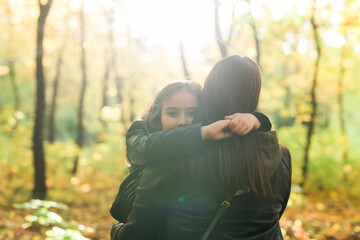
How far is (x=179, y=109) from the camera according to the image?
6.73ft

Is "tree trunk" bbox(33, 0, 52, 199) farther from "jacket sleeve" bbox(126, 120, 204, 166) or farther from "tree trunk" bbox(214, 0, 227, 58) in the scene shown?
"jacket sleeve" bbox(126, 120, 204, 166)

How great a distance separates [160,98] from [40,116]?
776cm

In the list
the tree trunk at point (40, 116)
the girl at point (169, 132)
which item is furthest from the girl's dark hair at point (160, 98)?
the tree trunk at point (40, 116)

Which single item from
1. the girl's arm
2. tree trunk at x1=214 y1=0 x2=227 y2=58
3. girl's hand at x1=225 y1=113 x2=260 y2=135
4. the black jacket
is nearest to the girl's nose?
the girl's arm

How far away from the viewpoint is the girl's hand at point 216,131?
4.54 ft

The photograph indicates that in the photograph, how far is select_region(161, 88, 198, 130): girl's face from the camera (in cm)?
204

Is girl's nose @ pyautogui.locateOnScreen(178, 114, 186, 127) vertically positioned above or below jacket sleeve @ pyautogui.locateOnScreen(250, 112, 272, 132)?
below

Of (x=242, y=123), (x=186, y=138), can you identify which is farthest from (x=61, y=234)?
(x=242, y=123)

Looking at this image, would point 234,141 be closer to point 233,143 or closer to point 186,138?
point 233,143

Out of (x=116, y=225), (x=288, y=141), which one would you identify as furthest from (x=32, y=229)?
(x=288, y=141)

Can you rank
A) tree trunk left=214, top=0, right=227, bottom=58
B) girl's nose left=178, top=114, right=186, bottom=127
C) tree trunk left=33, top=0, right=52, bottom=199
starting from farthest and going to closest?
1. tree trunk left=214, top=0, right=227, bottom=58
2. tree trunk left=33, top=0, right=52, bottom=199
3. girl's nose left=178, top=114, right=186, bottom=127

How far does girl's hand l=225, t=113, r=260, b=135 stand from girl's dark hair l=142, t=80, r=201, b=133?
696 mm

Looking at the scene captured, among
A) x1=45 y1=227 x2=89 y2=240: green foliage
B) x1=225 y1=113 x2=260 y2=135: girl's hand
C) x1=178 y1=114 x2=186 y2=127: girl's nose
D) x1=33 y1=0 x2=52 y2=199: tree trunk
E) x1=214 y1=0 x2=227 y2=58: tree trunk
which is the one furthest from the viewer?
x1=214 y1=0 x2=227 y2=58: tree trunk

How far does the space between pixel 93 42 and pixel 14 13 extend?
194 inches
